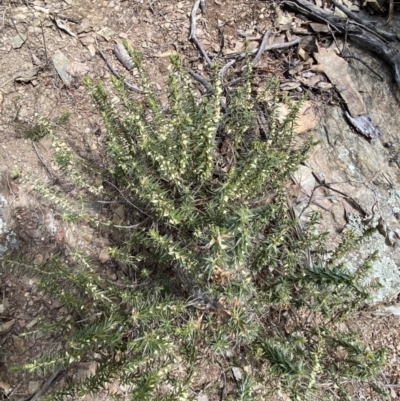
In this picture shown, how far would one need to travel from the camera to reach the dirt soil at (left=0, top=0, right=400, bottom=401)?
2.98 m

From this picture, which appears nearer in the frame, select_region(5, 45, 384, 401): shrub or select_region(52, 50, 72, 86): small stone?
select_region(5, 45, 384, 401): shrub

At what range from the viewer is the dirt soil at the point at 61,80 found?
2.98m

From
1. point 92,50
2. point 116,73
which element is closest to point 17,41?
point 92,50

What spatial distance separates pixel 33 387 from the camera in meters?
2.79

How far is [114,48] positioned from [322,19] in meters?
1.82

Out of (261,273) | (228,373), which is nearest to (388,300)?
(261,273)

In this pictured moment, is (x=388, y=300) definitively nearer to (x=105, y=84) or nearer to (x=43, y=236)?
(x=43, y=236)

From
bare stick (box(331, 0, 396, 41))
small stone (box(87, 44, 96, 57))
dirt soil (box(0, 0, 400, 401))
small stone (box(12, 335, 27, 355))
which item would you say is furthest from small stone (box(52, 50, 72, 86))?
bare stick (box(331, 0, 396, 41))

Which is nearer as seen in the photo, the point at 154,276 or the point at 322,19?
the point at 154,276

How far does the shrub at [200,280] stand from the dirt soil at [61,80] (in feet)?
1.03

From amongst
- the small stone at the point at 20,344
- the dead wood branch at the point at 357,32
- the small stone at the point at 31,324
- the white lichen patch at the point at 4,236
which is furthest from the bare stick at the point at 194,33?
the small stone at the point at 20,344

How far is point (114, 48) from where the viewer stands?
12.5ft

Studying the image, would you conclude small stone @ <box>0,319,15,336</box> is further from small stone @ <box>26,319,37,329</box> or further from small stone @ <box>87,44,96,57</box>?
small stone @ <box>87,44,96,57</box>

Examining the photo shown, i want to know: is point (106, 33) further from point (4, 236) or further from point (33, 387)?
point (33, 387)
